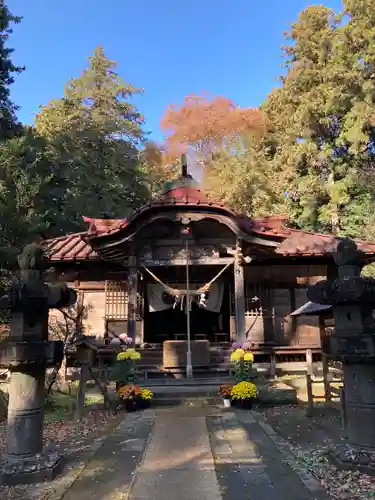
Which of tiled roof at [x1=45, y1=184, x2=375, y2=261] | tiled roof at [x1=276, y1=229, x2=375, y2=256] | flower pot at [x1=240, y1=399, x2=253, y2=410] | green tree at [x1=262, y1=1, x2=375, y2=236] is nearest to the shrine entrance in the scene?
tiled roof at [x1=276, y1=229, x2=375, y2=256]

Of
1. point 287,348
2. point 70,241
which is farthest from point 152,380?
point 70,241

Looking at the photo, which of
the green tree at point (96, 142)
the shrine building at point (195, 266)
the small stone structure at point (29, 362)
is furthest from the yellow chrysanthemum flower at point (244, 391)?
the green tree at point (96, 142)

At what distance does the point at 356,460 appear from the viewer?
4.90 meters

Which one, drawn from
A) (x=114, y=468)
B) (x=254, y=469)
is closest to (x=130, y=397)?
(x=114, y=468)

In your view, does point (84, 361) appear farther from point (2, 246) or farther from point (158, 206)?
point (158, 206)

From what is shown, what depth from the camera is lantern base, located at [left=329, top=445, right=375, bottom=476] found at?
4.83m

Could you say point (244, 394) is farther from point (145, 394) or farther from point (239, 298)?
point (239, 298)

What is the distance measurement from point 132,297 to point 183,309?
3.33 metres

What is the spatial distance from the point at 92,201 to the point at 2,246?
1162cm

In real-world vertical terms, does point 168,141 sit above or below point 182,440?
above

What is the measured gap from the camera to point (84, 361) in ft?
26.5

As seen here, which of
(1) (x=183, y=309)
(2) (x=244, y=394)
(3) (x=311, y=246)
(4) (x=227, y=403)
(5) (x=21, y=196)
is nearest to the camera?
(2) (x=244, y=394)

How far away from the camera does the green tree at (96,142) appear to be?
69.5 feet

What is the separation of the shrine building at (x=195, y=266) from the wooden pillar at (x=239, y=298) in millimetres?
29
